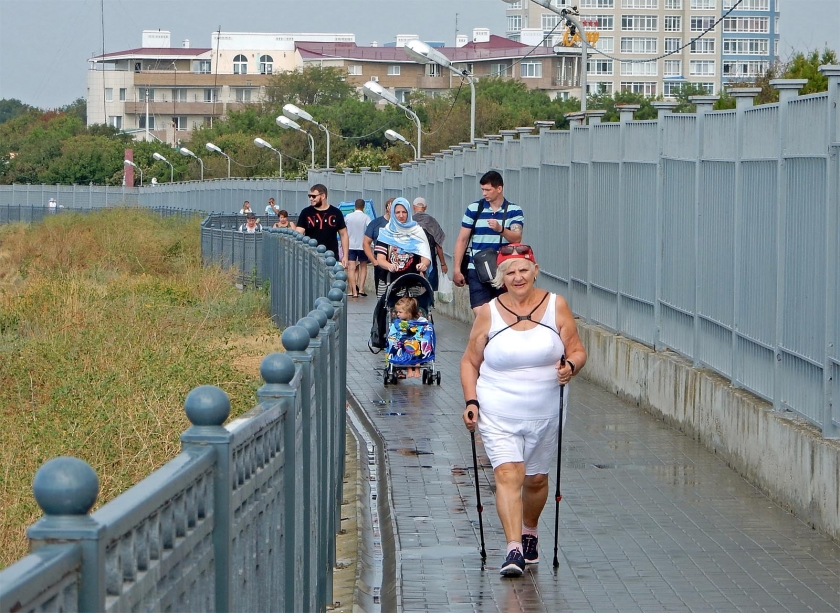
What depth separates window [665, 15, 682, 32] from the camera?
196125 mm

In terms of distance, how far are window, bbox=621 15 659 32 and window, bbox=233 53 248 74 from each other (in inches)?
1908

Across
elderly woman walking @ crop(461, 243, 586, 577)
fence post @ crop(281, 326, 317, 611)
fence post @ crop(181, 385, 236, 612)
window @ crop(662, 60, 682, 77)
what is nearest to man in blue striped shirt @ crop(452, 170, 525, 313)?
elderly woman walking @ crop(461, 243, 586, 577)

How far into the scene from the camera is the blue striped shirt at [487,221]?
12594 millimetres

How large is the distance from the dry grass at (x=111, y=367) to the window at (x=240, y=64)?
164684 mm

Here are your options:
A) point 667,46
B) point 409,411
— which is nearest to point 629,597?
point 409,411

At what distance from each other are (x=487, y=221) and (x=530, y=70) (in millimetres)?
168144

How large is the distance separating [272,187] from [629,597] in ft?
159

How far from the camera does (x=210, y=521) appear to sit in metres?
3.29

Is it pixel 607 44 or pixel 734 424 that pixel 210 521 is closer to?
pixel 734 424

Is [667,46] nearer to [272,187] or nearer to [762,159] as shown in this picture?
[272,187]

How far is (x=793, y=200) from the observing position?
932cm

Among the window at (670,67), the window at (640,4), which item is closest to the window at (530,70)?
the window at (640,4)

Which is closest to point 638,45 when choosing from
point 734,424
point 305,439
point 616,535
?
point 734,424

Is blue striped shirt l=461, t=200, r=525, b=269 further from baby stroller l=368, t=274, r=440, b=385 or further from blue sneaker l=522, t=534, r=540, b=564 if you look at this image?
blue sneaker l=522, t=534, r=540, b=564
